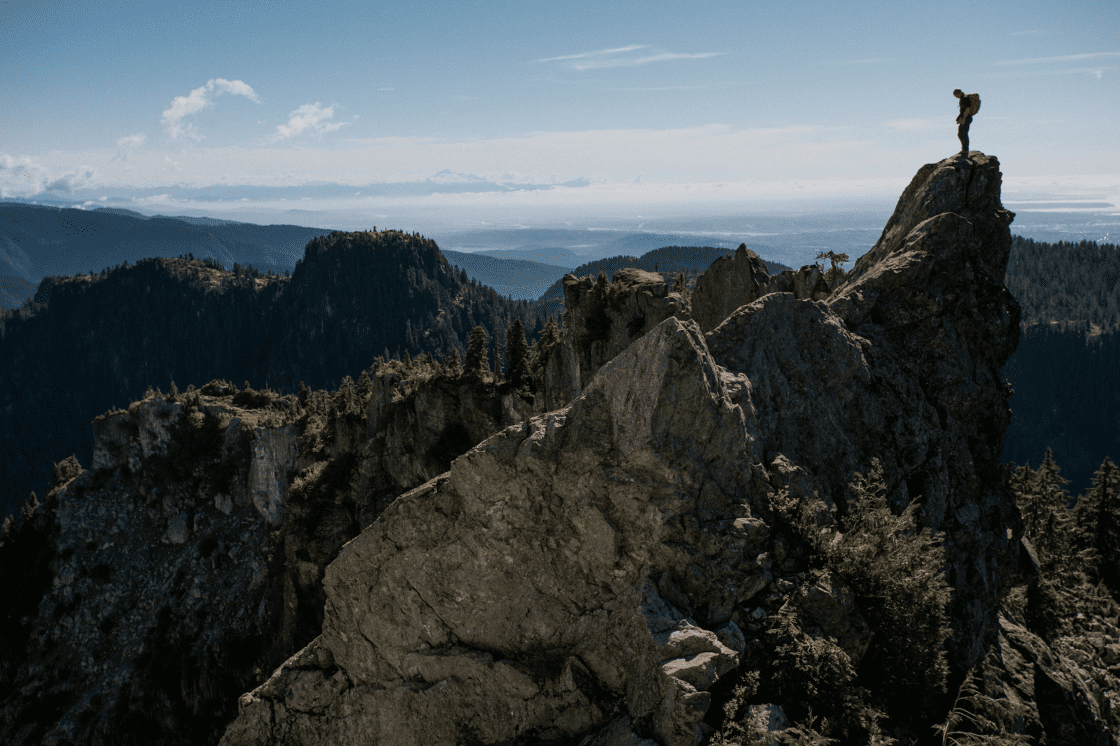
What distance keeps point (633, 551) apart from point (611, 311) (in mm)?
23797

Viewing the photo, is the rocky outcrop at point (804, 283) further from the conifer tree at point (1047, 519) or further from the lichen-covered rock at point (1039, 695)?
the conifer tree at point (1047, 519)

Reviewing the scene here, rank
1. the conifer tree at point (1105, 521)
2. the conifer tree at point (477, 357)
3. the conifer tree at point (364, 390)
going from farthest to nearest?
the conifer tree at point (364, 390), the conifer tree at point (477, 357), the conifer tree at point (1105, 521)

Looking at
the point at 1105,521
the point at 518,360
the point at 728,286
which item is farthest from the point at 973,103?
the point at 1105,521

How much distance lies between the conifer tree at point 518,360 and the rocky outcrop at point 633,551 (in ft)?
106

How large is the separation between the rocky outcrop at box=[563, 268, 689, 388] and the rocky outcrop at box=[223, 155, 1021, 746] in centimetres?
1574

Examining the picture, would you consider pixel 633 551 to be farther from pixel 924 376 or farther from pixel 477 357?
pixel 477 357

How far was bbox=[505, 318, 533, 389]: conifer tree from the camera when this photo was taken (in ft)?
156

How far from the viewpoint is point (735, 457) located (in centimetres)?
A: 1229

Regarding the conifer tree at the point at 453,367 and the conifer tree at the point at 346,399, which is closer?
the conifer tree at the point at 453,367

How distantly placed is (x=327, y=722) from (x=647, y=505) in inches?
353

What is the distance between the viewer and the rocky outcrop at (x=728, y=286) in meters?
30.8

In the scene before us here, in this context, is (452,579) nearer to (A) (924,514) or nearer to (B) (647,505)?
(B) (647,505)

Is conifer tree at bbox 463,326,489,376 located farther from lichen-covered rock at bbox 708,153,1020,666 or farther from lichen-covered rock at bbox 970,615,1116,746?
lichen-covered rock at bbox 970,615,1116,746

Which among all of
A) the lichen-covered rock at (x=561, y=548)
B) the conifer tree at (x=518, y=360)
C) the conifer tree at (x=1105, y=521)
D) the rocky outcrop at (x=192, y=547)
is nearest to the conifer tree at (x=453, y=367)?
the rocky outcrop at (x=192, y=547)
